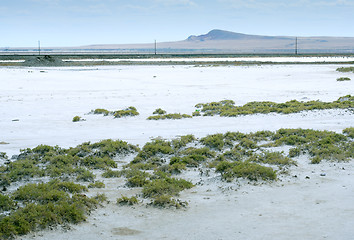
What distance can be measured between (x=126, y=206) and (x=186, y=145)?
239 inches

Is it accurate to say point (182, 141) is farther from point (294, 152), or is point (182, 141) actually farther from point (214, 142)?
point (294, 152)

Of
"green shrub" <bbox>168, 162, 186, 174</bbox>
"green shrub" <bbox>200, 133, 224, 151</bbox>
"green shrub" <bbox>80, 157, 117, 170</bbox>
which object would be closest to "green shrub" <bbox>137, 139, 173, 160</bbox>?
"green shrub" <bbox>80, 157, 117, 170</bbox>

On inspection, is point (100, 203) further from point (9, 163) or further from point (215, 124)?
point (215, 124)

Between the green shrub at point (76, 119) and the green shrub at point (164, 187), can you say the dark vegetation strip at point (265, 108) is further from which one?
the green shrub at point (164, 187)

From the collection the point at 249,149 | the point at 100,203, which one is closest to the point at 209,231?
the point at 100,203

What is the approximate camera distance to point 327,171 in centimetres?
1251

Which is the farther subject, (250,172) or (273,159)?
(273,159)

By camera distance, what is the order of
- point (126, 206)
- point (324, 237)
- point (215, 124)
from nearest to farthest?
point (324, 237) < point (126, 206) < point (215, 124)

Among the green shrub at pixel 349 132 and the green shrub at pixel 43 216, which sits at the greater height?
the green shrub at pixel 349 132

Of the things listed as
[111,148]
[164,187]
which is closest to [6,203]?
[164,187]

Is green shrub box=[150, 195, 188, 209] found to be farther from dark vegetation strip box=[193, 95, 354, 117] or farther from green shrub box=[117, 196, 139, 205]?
dark vegetation strip box=[193, 95, 354, 117]

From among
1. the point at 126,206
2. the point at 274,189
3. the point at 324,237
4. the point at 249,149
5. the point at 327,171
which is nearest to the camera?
the point at 324,237

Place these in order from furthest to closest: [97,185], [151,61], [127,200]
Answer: [151,61]
[97,185]
[127,200]

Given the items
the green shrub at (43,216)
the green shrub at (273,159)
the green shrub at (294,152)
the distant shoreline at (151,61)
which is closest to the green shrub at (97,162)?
the green shrub at (43,216)
